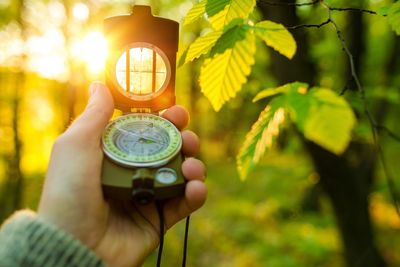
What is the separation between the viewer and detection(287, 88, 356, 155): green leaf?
58 cm

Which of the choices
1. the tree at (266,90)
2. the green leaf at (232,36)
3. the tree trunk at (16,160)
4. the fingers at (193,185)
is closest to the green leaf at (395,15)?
the tree at (266,90)

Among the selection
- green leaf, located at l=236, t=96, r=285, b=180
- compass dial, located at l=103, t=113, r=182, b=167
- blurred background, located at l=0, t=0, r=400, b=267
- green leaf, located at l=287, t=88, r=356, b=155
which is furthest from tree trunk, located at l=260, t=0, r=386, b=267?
green leaf, located at l=287, t=88, r=356, b=155

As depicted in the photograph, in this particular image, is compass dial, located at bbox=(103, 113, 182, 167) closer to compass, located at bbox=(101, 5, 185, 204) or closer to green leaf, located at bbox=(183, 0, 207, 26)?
compass, located at bbox=(101, 5, 185, 204)

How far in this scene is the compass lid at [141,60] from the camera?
1.17m

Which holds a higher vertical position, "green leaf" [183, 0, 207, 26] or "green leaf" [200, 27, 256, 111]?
"green leaf" [183, 0, 207, 26]

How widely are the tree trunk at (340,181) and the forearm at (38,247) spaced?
1.58 m

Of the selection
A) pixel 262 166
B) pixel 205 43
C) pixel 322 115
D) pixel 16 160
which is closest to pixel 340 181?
pixel 205 43

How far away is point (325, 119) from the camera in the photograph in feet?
2.01

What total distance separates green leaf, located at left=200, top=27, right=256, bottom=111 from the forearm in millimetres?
440

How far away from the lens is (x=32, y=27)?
593 centimetres

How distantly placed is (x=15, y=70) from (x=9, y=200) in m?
1.99

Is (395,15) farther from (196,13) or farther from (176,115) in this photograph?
(176,115)

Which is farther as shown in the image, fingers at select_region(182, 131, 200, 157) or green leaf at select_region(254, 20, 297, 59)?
fingers at select_region(182, 131, 200, 157)

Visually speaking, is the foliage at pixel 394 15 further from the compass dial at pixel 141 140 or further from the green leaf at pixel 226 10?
the compass dial at pixel 141 140
